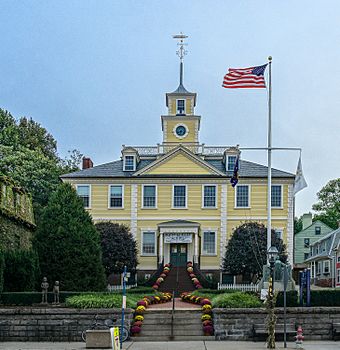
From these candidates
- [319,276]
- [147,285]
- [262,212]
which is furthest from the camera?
[319,276]

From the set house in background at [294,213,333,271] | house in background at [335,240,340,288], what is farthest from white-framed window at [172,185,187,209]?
house in background at [294,213,333,271]

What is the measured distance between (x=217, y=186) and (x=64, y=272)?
18617 mm

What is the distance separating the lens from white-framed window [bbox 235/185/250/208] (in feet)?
155

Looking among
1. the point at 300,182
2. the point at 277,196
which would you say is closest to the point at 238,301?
the point at 300,182

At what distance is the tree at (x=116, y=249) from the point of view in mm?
43688

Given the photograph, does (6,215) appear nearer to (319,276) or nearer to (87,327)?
(87,327)

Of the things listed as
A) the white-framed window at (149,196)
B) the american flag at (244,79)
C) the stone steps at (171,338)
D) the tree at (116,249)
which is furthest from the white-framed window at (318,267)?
the stone steps at (171,338)

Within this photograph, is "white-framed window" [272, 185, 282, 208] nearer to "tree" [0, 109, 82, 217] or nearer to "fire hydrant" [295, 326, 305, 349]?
"tree" [0, 109, 82, 217]

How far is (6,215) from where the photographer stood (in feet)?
97.3

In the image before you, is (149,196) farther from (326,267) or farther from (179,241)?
(326,267)

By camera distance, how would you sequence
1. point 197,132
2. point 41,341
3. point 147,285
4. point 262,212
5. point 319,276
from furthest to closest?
point 319,276 → point 197,132 → point 262,212 → point 147,285 → point 41,341

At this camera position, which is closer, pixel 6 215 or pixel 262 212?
pixel 6 215

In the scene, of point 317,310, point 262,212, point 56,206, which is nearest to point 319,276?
point 262,212

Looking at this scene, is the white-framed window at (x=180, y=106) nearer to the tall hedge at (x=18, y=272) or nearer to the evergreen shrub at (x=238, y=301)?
the tall hedge at (x=18, y=272)
